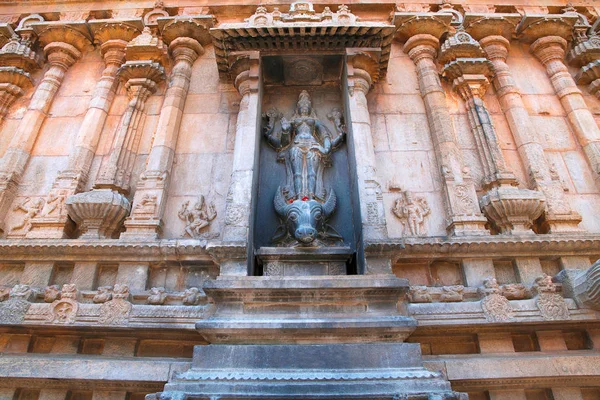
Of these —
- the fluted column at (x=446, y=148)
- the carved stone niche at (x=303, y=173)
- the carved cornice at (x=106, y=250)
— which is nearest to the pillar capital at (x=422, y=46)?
the fluted column at (x=446, y=148)

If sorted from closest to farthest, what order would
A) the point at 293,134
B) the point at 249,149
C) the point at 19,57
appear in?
the point at 249,149 → the point at 293,134 → the point at 19,57

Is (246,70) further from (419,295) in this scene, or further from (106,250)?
(419,295)

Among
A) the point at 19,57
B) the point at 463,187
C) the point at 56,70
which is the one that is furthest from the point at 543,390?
the point at 19,57

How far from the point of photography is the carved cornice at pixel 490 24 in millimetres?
9867

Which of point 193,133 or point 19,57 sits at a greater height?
point 19,57

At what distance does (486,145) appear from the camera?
8.29 m

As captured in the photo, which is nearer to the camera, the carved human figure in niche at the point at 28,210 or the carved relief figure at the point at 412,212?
the carved relief figure at the point at 412,212

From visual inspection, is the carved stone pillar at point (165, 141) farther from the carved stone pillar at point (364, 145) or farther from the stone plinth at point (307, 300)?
the carved stone pillar at point (364, 145)

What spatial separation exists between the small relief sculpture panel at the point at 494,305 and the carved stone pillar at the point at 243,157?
11.9ft

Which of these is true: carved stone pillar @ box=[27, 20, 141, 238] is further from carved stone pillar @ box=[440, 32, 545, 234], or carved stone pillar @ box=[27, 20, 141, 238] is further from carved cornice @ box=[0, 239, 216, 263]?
carved stone pillar @ box=[440, 32, 545, 234]

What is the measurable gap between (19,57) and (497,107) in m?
11.7

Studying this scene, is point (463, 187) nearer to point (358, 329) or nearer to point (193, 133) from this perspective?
point (358, 329)

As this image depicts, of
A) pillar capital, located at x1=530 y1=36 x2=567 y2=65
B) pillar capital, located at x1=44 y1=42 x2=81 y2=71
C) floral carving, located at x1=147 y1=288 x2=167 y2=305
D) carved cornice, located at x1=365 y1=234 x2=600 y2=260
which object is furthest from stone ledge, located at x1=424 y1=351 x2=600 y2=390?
pillar capital, located at x1=44 y1=42 x2=81 y2=71

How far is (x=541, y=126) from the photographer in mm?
8953
